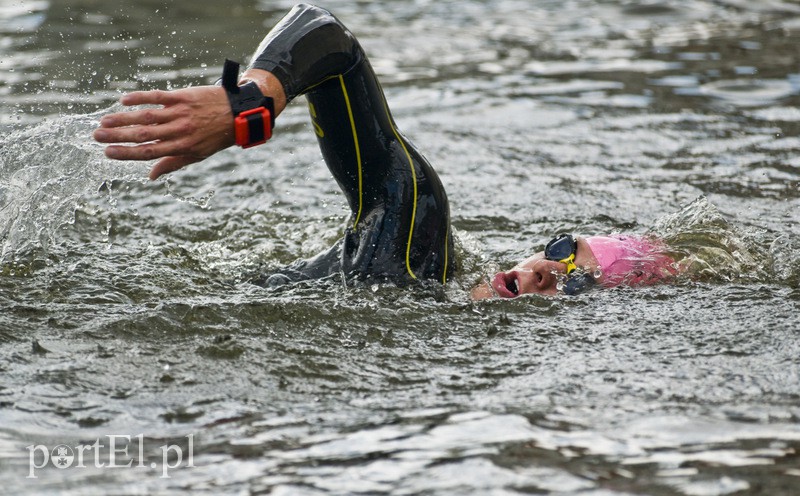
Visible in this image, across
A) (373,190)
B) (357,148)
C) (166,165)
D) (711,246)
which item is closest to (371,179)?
(373,190)

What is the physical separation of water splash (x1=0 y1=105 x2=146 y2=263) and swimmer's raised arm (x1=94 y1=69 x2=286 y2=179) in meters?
1.16

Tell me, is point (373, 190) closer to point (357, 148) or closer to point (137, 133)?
point (357, 148)

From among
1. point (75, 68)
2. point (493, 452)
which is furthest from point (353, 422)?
point (75, 68)

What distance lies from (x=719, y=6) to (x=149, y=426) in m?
10.7

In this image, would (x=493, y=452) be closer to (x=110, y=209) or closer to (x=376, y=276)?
(x=376, y=276)

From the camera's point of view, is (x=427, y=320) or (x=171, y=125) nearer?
(x=171, y=125)

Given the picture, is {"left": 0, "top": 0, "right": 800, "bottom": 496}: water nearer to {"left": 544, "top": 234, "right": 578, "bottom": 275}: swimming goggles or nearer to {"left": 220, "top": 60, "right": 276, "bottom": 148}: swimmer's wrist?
{"left": 544, "top": 234, "right": 578, "bottom": 275}: swimming goggles

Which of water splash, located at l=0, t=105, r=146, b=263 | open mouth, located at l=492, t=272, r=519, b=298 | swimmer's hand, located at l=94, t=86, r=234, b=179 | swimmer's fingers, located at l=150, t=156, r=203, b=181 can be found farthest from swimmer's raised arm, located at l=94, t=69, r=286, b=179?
open mouth, located at l=492, t=272, r=519, b=298

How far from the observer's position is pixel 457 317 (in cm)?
420

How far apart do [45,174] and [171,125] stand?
5.14ft

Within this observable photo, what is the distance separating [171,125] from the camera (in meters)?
3.26

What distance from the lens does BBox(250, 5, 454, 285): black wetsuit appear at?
13.6 feet

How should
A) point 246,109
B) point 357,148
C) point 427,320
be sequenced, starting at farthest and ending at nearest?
point 357,148
point 427,320
point 246,109

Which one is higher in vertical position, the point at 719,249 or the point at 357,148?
the point at 357,148
